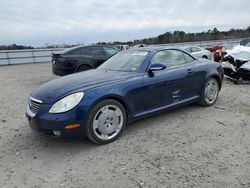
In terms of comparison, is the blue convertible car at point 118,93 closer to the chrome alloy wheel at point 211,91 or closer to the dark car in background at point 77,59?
the chrome alloy wheel at point 211,91

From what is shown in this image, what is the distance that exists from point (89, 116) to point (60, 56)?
20.3 feet

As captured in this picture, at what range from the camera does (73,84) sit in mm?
4090

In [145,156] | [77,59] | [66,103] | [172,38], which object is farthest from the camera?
[172,38]

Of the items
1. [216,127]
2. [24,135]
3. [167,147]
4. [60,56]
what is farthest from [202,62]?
[60,56]

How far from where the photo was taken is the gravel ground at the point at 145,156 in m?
3.06

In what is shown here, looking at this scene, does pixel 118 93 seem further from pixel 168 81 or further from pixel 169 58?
pixel 169 58

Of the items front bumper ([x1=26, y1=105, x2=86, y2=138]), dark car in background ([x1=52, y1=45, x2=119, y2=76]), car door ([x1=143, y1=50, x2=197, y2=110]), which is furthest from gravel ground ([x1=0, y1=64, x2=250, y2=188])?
dark car in background ([x1=52, y1=45, x2=119, y2=76])

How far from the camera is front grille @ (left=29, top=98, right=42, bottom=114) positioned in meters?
3.86

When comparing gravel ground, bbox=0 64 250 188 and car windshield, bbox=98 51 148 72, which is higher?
car windshield, bbox=98 51 148 72

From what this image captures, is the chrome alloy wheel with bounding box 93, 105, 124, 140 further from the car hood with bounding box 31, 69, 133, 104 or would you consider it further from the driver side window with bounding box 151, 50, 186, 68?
the driver side window with bounding box 151, 50, 186, 68

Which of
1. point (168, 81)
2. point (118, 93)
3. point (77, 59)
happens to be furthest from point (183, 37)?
point (118, 93)

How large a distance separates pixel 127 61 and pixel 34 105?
1982 millimetres

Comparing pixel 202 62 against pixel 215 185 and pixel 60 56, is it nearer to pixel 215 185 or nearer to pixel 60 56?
pixel 215 185

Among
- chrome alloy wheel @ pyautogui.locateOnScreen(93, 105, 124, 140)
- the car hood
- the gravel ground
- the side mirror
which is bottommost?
the gravel ground
